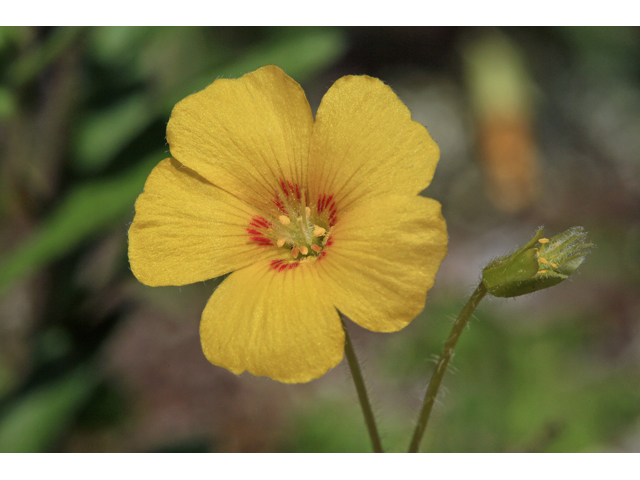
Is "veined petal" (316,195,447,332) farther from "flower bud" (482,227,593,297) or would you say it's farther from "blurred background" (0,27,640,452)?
"blurred background" (0,27,640,452)

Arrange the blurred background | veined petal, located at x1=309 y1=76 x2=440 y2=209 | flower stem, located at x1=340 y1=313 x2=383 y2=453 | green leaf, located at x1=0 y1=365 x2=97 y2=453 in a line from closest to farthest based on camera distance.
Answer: veined petal, located at x1=309 y1=76 x2=440 y2=209, flower stem, located at x1=340 y1=313 x2=383 y2=453, green leaf, located at x1=0 y1=365 x2=97 y2=453, the blurred background

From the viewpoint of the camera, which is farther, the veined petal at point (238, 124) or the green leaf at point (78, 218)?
the green leaf at point (78, 218)

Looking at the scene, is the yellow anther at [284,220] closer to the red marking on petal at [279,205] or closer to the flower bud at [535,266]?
the red marking on petal at [279,205]

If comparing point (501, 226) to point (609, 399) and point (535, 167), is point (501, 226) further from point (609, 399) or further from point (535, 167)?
point (609, 399)

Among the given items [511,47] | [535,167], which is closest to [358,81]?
[535,167]

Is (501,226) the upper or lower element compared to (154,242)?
upper

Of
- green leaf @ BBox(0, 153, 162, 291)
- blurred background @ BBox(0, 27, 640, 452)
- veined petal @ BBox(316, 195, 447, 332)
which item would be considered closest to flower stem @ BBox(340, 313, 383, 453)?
veined petal @ BBox(316, 195, 447, 332)

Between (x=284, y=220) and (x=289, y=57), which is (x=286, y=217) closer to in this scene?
(x=284, y=220)

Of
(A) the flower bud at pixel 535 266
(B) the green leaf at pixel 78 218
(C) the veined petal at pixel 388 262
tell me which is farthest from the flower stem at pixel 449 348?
(B) the green leaf at pixel 78 218
